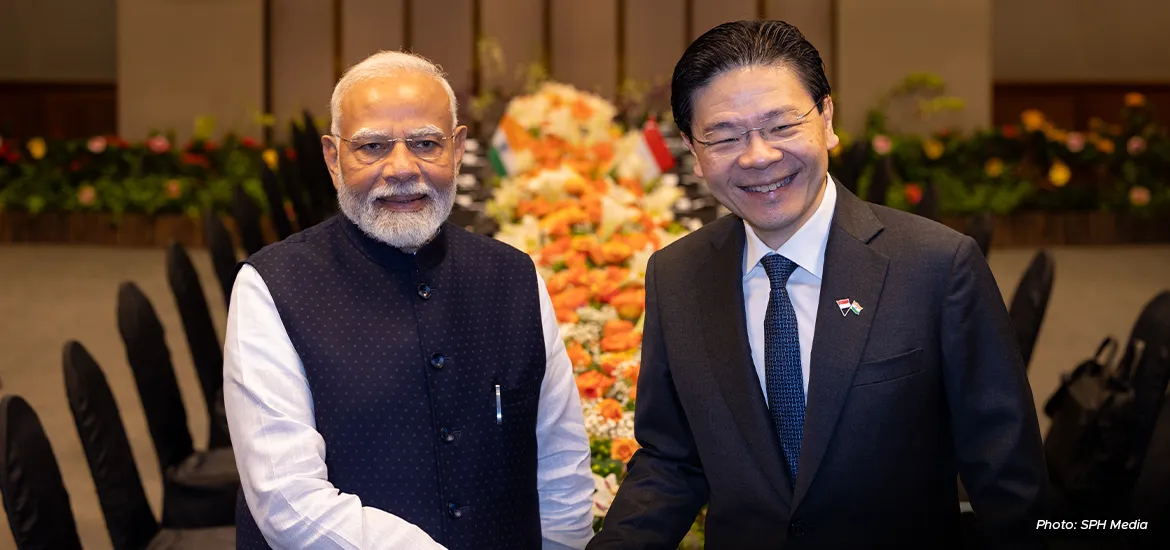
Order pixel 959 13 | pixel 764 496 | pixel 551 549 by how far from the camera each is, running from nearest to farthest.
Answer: pixel 764 496 < pixel 551 549 < pixel 959 13

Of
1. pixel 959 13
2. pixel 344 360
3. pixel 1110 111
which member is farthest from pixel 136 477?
pixel 1110 111

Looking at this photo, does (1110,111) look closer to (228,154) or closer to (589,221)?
(228,154)

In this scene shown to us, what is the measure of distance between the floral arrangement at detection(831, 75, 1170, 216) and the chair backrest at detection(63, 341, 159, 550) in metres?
7.45

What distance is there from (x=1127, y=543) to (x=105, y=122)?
40.8ft

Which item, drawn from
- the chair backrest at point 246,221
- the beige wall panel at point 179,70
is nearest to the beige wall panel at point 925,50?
the beige wall panel at point 179,70

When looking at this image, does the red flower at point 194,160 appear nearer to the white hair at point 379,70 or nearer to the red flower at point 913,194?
the red flower at point 913,194

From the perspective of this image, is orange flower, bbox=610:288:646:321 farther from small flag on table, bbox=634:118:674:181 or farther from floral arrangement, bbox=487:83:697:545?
small flag on table, bbox=634:118:674:181

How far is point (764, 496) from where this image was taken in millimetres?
1860

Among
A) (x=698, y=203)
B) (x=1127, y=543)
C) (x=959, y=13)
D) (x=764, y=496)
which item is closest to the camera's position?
(x=764, y=496)

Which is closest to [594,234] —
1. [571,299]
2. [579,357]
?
[571,299]

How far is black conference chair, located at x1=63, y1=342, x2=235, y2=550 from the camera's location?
290cm

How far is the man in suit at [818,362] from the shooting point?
181cm

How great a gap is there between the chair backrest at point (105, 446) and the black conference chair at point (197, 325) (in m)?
1.13

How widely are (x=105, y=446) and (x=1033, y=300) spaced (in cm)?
295
